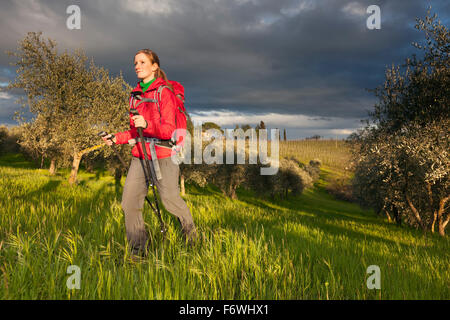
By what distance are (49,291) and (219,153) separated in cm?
3972

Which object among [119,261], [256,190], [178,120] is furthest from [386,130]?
[256,190]

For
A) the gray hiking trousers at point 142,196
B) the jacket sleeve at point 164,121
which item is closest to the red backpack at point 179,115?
the jacket sleeve at point 164,121

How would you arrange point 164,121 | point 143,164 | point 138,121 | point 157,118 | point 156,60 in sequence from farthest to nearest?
point 156,60
point 143,164
point 157,118
point 164,121
point 138,121

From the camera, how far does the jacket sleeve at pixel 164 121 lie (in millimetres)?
3896

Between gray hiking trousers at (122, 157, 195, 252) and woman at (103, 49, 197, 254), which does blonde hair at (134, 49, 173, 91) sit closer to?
woman at (103, 49, 197, 254)

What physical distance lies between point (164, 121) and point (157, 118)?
8.0 inches

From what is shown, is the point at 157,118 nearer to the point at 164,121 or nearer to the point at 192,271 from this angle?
the point at 164,121

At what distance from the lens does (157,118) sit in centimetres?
411

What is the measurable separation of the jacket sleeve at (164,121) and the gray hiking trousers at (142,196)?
0.51m

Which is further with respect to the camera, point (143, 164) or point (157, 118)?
point (143, 164)

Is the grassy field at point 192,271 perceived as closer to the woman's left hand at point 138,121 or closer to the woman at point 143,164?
the woman at point 143,164

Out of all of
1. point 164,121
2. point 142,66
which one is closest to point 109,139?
point 164,121

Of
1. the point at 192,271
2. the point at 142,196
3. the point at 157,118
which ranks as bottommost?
the point at 192,271
